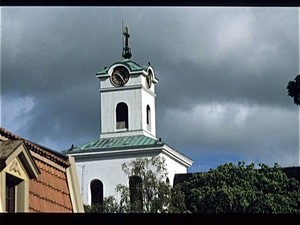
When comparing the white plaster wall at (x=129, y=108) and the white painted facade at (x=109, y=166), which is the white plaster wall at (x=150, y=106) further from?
the white painted facade at (x=109, y=166)

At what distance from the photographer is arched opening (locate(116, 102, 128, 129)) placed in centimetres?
5353

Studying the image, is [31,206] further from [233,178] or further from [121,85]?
[121,85]

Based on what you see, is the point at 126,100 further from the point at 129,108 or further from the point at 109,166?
the point at 109,166

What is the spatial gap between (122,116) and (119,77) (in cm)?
284

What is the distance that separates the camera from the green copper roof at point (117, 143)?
5069 centimetres

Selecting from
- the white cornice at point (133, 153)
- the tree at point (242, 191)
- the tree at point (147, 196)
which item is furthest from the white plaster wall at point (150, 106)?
the tree at point (242, 191)

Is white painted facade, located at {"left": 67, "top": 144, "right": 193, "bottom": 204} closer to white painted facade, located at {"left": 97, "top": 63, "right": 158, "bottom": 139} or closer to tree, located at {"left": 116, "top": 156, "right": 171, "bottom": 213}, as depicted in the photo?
white painted facade, located at {"left": 97, "top": 63, "right": 158, "bottom": 139}

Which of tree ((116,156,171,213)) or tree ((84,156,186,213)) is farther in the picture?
tree ((116,156,171,213))

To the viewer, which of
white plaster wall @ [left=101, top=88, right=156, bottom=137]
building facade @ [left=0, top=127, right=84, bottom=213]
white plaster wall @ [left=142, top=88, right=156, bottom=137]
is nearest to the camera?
building facade @ [left=0, top=127, right=84, bottom=213]

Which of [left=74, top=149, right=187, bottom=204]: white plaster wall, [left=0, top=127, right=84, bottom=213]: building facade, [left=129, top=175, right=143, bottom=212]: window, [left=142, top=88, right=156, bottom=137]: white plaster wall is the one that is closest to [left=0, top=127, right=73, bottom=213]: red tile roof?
[left=0, top=127, right=84, bottom=213]: building facade

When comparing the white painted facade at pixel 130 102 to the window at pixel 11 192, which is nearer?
the window at pixel 11 192

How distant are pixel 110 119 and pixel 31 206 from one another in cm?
4603

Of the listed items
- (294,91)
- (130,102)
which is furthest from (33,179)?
(130,102)
